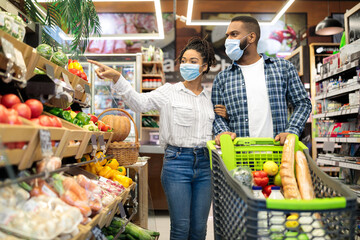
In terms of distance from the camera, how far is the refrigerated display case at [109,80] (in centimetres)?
598

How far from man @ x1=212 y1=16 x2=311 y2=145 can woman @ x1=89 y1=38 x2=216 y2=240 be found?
18 centimetres

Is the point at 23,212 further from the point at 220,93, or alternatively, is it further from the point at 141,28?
the point at 141,28

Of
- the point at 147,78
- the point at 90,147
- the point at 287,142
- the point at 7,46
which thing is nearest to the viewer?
the point at 7,46

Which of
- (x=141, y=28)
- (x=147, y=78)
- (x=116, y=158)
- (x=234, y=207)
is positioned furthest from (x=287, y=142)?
(x=141, y=28)

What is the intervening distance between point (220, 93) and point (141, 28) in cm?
761

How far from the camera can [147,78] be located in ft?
23.6

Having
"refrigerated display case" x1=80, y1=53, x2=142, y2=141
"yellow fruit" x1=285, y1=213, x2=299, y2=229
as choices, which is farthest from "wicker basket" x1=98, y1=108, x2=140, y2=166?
"refrigerated display case" x1=80, y1=53, x2=142, y2=141

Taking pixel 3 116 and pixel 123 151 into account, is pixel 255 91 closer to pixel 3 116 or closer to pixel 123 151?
pixel 123 151

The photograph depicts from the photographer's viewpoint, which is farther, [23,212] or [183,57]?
[183,57]

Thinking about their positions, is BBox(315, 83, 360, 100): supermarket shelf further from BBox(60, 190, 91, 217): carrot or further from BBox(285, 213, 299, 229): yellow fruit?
BBox(60, 190, 91, 217): carrot

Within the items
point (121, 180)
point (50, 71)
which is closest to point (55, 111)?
point (50, 71)

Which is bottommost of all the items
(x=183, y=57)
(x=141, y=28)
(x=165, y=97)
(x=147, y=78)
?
(x=165, y=97)

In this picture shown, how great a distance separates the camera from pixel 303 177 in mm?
1460

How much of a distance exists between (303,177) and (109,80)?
541 centimetres
